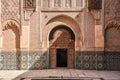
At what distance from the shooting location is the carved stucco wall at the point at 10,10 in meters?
11.9

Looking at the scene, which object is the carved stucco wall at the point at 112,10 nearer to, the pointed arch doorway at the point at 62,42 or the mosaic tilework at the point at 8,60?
the pointed arch doorway at the point at 62,42

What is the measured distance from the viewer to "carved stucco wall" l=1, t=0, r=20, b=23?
1193 cm

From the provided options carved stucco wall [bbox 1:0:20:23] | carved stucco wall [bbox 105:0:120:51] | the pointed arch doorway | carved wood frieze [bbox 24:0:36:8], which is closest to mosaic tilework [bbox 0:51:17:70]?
carved stucco wall [bbox 1:0:20:23]

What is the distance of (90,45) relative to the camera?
39.2ft

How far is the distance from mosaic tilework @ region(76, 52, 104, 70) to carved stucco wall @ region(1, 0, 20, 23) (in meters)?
3.70

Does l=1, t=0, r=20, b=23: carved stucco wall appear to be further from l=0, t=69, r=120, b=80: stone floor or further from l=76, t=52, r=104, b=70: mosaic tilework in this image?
l=76, t=52, r=104, b=70: mosaic tilework

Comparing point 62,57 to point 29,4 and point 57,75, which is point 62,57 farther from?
point 57,75

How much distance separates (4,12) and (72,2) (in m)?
3.47

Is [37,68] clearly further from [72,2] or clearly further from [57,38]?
[72,2]

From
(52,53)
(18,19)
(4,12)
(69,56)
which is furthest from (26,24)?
(69,56)

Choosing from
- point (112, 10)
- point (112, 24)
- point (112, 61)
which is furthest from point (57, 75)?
point (112, 10)

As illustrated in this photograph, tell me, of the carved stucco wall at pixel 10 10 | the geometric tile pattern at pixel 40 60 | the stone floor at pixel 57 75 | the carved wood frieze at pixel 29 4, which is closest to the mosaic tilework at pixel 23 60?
the geometric tile pattern at pixel 40 60

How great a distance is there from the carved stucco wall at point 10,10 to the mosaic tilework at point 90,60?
12.2 feet

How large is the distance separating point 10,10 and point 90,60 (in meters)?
4.73
